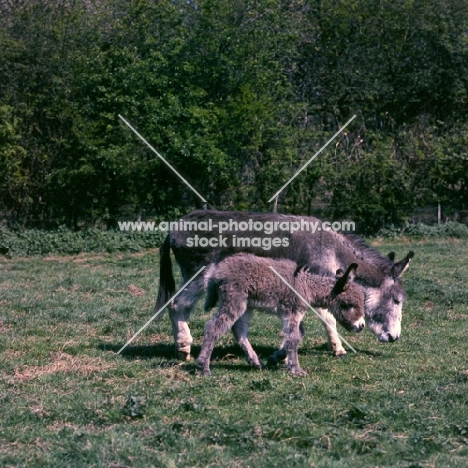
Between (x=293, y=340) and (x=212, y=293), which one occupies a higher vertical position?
(x=212, y=293)

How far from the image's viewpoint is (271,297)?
28.4ft

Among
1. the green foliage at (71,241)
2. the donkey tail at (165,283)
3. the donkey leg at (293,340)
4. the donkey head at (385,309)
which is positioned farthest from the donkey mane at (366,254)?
the green foliage at (71,241)

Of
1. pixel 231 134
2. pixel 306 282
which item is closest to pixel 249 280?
pixel 306 282

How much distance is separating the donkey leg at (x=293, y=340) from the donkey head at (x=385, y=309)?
137 centimetres

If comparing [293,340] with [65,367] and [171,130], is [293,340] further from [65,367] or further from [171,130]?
[171,130]

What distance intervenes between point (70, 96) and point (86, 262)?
739 centimetres

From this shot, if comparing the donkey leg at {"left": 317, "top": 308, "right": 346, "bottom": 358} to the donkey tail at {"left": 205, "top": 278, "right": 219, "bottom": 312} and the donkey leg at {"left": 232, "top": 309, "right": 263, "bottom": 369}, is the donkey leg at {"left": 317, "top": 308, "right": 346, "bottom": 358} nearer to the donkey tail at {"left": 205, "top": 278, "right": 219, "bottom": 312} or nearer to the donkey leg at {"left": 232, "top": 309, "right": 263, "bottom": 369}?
the donkey leg at {"left": 232, "top": 309, "right": 263, "bottom": 369}

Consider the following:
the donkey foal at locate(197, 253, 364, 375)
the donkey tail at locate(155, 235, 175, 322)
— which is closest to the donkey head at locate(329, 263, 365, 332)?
the donkey foal at locate(197, 253, 364, 375)

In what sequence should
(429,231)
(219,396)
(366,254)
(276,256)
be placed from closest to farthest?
(219,396), (276,256), (366,254), (429,231)

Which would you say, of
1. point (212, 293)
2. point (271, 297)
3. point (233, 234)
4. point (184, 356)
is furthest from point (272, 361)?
point (233, 234)

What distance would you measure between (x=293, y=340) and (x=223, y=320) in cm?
80

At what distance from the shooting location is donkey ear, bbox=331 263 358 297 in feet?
29.2

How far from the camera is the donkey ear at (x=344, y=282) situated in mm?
8898

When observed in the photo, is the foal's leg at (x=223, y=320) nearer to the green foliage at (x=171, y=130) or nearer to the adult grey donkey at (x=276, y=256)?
the adult grey donkey at (x=276, y=256)
